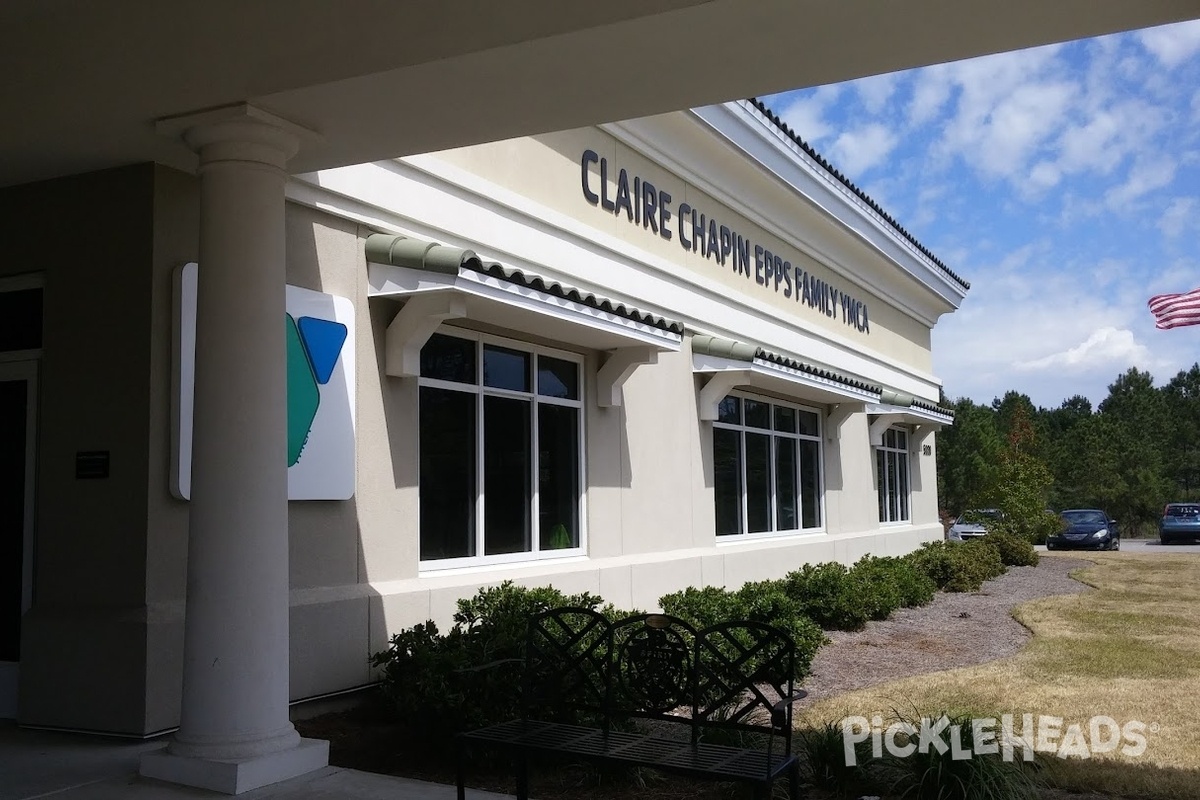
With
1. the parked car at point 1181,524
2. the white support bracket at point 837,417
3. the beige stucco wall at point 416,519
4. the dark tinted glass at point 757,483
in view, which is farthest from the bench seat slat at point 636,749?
the parked car at point 1181,524

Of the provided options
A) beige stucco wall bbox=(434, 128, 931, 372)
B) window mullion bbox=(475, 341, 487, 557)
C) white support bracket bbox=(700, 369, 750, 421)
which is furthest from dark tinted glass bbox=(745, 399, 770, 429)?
window mullion bbox=(475, 341, 487, 557)

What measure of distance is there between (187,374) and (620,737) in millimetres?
3826

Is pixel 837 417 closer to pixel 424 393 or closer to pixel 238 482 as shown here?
pixel 424 393

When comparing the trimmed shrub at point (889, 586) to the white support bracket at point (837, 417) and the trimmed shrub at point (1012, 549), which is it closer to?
the white support bracket at point (837, 417)

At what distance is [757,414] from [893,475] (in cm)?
905

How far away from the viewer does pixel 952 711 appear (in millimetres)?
7566

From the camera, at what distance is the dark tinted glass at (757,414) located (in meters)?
16.0

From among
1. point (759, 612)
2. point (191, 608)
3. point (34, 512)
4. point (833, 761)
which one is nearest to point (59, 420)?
point (34, 512)

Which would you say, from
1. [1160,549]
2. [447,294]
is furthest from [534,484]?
[1160,549]

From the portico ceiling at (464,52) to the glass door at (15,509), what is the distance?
2087mm

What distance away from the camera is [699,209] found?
14766mm

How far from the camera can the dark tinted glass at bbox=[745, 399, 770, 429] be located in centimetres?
1595

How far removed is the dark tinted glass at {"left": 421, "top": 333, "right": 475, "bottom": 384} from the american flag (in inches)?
688

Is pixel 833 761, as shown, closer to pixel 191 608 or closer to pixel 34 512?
pixel 191 608
